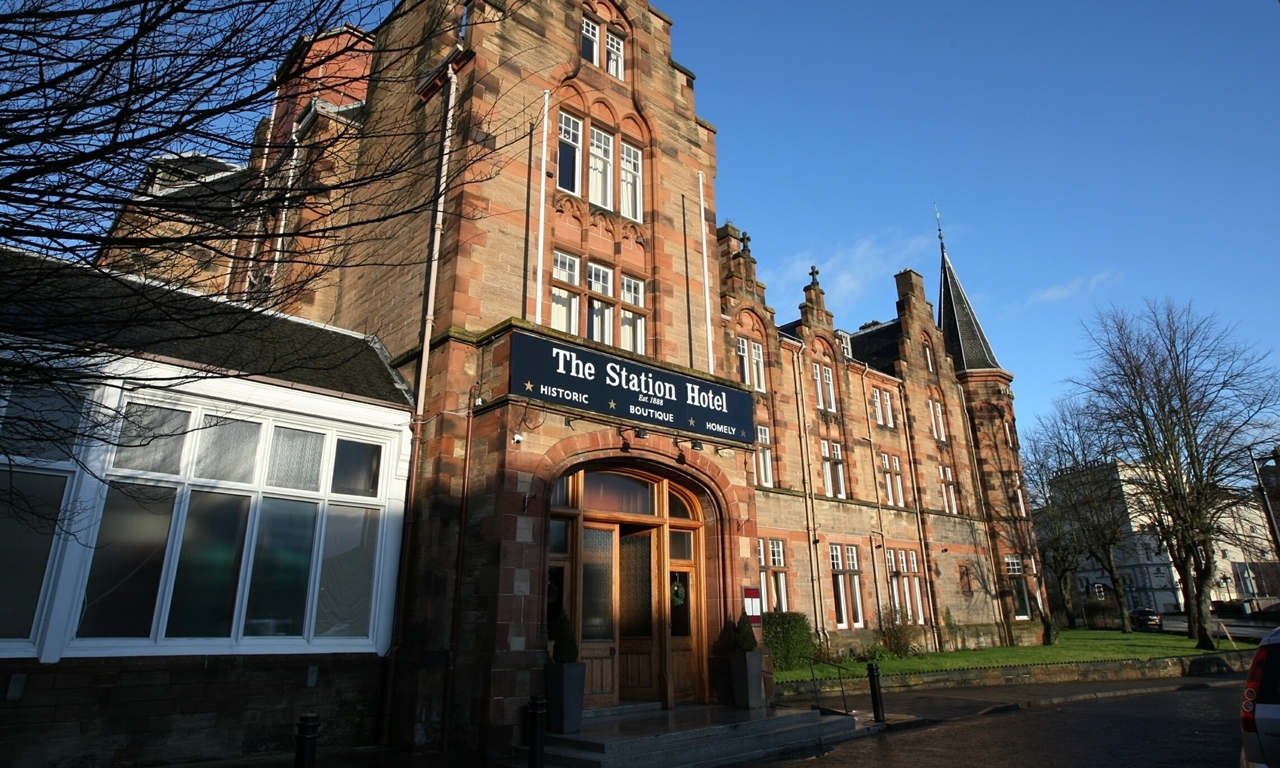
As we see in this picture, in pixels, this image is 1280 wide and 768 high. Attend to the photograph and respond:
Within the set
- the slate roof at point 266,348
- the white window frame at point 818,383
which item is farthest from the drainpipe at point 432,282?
the white window frame at point 818,383

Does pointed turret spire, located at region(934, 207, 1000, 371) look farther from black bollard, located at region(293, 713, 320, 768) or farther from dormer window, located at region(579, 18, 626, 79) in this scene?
black bollard, located at region(293, 713, 320, 768)

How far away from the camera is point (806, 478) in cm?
2669

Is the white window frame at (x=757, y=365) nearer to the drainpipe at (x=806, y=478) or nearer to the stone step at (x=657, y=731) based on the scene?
the drainpipe at (x=806, y=478)

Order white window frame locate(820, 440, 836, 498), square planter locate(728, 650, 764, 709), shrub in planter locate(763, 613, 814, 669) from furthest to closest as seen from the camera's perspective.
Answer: white window frame locate(820, 440, 836, 498)
shrub in planter locate(763, 613, 814, 669)
square planter locate(728, 650, 764, 709)

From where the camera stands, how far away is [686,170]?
18078 millimetres

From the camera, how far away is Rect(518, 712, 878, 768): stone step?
9312 millimetres

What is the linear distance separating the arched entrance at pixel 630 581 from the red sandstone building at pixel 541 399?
4 centimetres

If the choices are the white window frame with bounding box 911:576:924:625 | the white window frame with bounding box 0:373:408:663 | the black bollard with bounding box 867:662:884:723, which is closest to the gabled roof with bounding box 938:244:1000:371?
the white window frame with bounding box 911:576:924:625

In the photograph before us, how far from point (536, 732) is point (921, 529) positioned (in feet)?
87.2

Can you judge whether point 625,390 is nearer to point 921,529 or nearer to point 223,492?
point 223,492

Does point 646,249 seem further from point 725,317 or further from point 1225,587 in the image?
point 1225,587

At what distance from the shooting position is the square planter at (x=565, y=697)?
10.4 metres

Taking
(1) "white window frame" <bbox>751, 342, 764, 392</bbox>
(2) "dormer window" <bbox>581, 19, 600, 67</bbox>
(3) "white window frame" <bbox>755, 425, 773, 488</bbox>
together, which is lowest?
(3) "white window frame" <bbox>755, 425, 773, 488</bbox>

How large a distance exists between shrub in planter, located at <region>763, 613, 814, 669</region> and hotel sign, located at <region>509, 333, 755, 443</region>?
9312 mm
